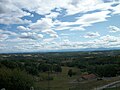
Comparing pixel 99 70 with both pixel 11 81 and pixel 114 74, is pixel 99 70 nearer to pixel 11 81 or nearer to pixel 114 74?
pixel 114 74

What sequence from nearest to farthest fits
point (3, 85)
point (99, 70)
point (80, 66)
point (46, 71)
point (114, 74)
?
point (3, 85)
point (114, 74)
point (99, 70)
point (46, 71)
point (80, 66)

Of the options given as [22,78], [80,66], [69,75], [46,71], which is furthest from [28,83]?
[80,66]

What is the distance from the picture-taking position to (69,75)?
319 feet

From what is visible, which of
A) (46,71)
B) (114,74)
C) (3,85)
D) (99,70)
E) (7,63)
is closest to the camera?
(3,85)

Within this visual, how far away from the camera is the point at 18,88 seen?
152ft

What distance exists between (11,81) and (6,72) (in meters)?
2.90

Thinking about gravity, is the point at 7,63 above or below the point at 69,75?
above

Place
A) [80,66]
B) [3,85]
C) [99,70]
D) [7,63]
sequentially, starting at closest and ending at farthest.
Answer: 1. [3,85]
2. [7,63]
3. [99,70]
4. [80,66]

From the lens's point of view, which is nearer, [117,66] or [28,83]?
[28,83]

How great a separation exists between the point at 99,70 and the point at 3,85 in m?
51.9

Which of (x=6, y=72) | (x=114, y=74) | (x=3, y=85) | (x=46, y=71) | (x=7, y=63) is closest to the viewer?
(x=3, y=85)

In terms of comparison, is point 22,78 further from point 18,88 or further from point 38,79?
point 38,79

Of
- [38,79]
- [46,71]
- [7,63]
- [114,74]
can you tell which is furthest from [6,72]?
[46,71]

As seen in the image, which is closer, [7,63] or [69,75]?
[7,63]
